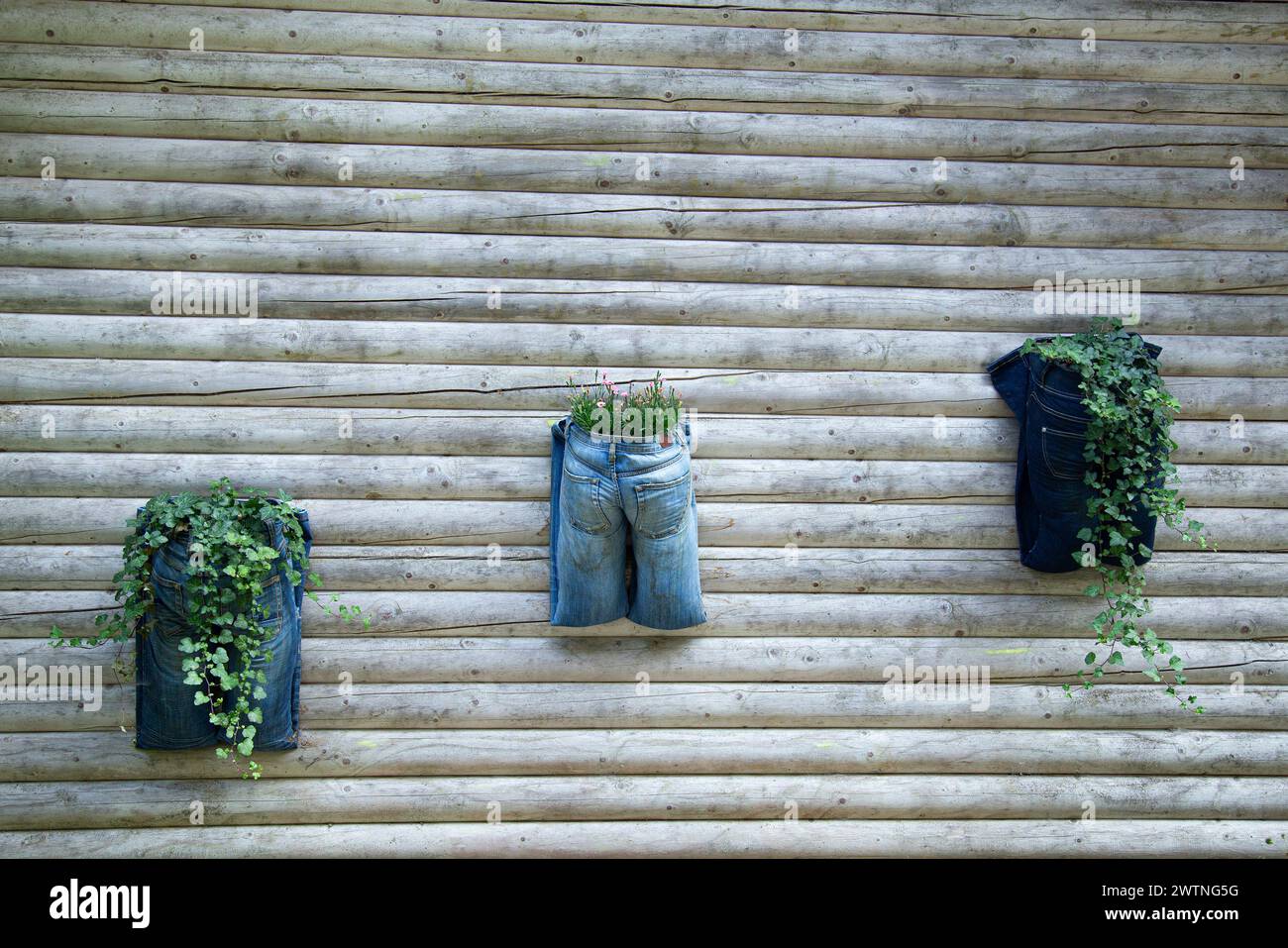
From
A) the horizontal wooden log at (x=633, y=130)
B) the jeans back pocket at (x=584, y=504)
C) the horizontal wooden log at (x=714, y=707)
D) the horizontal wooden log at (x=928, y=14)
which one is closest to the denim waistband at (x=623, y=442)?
the jeans back pocket at (x=584, y=504)

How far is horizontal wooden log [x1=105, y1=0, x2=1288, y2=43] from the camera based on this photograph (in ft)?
15.0


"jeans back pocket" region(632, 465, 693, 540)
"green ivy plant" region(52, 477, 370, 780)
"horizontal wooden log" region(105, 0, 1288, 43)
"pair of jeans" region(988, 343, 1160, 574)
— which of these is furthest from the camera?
"horizontal wooden log" region(105, 0, 1288, 43)

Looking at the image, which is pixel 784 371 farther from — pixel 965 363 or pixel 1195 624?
pixel 1195 624

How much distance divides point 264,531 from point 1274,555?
4612 mm

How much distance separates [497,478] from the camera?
4.53 m

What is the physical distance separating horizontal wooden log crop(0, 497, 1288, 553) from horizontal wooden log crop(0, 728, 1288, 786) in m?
0.87

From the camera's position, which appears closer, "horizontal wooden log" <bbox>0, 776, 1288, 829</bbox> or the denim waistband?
the denim waistband

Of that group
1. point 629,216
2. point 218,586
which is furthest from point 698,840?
point 629,216

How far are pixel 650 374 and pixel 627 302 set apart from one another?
345mm

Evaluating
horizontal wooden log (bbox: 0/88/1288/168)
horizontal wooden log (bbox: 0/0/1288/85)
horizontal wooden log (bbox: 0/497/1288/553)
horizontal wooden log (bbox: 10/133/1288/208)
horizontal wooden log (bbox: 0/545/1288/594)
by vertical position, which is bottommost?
horizontal wooden log (bbox: 0/545/1288/594)

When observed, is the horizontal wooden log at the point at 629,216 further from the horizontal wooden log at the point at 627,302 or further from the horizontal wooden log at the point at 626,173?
the horizontal wooden log at the point at 627,302

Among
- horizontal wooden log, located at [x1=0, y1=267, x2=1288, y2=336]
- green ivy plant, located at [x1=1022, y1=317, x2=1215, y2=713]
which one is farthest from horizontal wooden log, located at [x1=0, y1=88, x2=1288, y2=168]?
green ivy plant, located at [x1=1022, y1=317, x2=1215, y2=713]

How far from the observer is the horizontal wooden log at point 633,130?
4465mm

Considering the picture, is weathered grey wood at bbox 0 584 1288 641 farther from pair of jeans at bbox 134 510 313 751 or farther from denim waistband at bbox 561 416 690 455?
denim waistband at bbox 561 416 690 455
